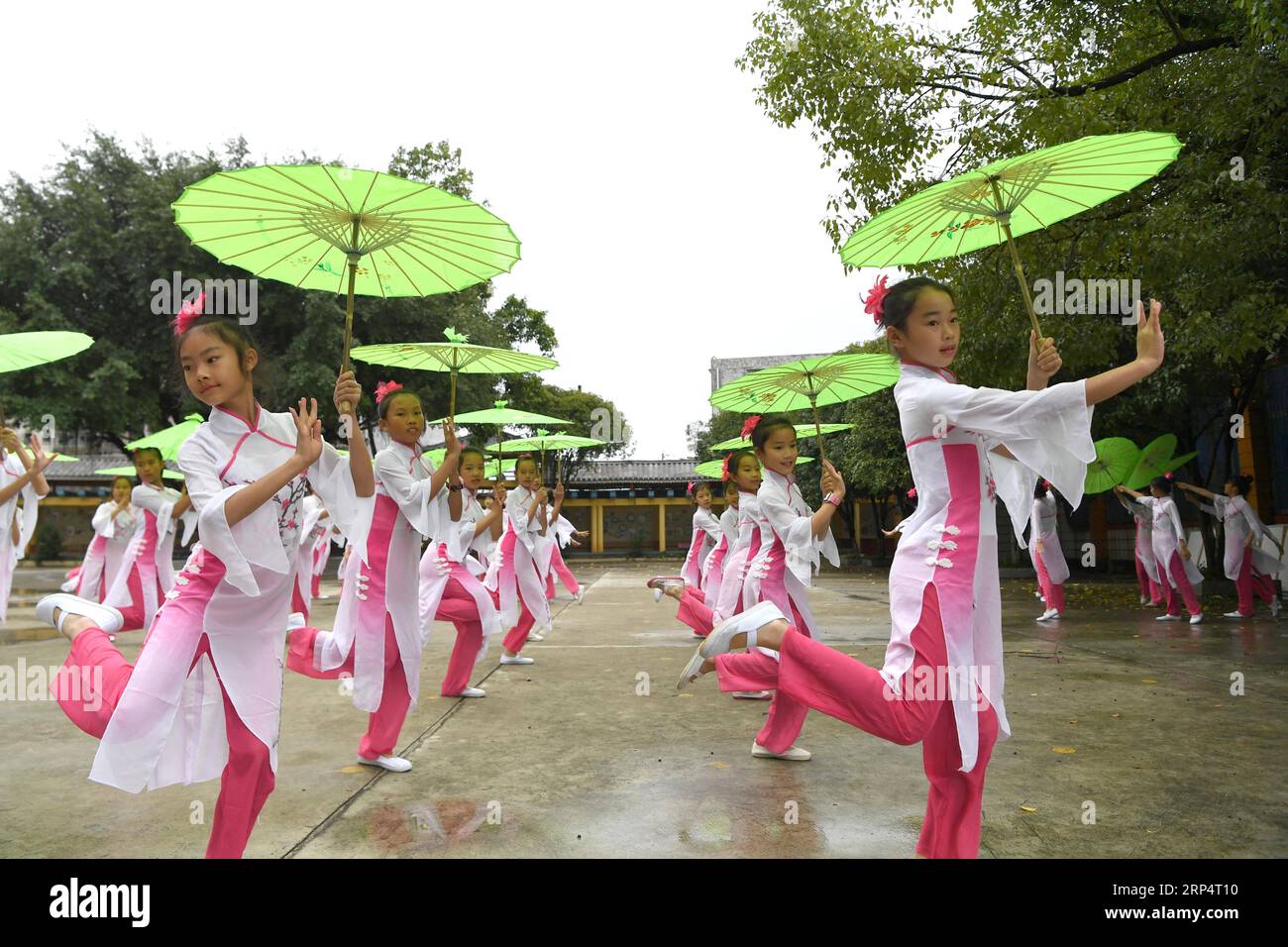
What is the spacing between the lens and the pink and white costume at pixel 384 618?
404 centimetres

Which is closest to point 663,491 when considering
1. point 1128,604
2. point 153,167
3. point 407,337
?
point 407,337

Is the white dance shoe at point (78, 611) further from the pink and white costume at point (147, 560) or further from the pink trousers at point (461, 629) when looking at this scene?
the pink and white costume at point (147, 560)

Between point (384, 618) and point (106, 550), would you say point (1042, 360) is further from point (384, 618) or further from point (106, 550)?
point (106, 550)

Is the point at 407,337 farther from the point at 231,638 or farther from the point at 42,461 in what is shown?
the point at 231,638

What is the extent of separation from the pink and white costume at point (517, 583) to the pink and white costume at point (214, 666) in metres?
4.80

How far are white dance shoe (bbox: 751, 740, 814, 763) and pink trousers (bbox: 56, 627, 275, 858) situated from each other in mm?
2269

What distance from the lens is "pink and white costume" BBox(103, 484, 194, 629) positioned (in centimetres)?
795

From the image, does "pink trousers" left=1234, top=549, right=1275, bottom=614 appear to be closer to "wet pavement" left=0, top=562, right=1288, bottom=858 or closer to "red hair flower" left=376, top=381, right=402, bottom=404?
"wet pavement" left=0, top=562, right=1288, bottom=858

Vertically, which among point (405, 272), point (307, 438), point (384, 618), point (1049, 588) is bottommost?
Result: point (1049, 588)

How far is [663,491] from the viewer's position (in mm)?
31906

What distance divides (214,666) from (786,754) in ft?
8.34

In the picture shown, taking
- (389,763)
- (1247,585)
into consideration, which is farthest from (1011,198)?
(1247,585)

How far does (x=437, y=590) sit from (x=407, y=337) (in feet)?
50.2

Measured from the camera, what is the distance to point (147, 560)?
8086mm
